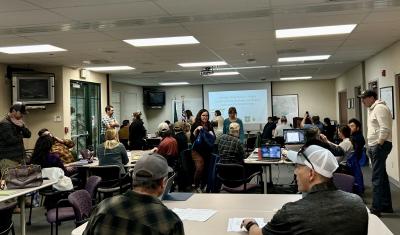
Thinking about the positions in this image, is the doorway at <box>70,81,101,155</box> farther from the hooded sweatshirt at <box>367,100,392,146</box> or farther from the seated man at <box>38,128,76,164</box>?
the hooded sweatshirt at <box>367,100,392,146</box>

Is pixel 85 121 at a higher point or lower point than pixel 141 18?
lower

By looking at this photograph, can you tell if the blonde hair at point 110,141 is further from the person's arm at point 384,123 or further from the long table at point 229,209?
the person's arm at point 384,123

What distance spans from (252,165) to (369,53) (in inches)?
168

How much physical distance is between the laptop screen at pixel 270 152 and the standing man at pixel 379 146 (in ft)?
4.39

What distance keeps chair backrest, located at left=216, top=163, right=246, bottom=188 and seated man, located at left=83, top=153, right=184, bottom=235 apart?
3.72m

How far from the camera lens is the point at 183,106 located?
1714 centimetres

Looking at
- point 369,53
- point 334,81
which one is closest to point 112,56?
point 369,53

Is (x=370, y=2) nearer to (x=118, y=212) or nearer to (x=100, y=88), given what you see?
(x=118, y=212)

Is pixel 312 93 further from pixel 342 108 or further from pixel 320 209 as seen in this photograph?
pixel 320 209

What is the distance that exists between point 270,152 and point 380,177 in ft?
5.26

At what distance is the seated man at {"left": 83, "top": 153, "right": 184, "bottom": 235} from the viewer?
66.1 inches

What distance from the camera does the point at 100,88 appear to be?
35.9ft

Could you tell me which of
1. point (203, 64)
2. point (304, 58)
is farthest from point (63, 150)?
point (304, 58)

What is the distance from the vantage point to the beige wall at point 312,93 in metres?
16.4
